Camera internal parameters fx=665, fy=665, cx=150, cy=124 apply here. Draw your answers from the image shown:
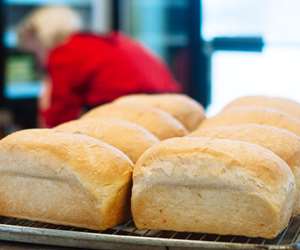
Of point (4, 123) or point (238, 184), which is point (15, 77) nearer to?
point (4, 123)

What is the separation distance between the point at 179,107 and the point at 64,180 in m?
0.57

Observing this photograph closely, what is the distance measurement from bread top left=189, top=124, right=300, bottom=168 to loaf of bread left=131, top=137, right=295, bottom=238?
0.22 feet

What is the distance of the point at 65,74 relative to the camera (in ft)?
9.69

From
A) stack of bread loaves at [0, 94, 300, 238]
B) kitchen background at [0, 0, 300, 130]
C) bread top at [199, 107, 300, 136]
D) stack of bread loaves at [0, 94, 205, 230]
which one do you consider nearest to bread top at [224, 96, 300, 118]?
bread top at [199, 107, 300, 136]

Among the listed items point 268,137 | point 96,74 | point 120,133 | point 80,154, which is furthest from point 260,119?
point 96,74

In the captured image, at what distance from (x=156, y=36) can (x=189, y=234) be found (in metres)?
→ 3.57

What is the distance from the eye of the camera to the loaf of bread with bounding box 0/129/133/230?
115cm

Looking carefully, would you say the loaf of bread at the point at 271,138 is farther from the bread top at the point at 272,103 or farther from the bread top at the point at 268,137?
the bread top at the point at 272,103

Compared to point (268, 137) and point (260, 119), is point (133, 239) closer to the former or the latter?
point (268, 137)

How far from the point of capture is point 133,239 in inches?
40.4

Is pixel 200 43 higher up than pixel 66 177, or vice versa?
pixel 66 177

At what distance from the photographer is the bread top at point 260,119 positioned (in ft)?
4.49

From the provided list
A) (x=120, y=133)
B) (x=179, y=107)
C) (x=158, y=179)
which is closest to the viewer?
(x=158, y=179)

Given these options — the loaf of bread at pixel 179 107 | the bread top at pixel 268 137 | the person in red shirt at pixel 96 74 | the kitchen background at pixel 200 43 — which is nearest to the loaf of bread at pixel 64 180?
the bread top at pixel 268 137
